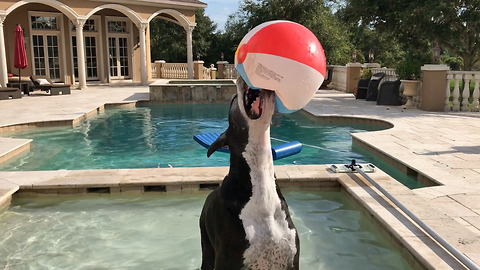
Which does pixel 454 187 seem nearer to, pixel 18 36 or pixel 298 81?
pixel 298 81

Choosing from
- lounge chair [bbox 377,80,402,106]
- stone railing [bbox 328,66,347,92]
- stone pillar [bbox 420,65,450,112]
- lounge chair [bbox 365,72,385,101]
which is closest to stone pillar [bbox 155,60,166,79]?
stone railing [bbox 328,66,347,92]

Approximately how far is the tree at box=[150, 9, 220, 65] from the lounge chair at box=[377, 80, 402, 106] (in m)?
20.8

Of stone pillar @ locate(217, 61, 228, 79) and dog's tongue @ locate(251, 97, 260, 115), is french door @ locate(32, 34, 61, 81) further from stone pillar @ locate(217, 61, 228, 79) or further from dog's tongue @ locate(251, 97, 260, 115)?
dog's tongue @ locate(251, 97, 260, 115)

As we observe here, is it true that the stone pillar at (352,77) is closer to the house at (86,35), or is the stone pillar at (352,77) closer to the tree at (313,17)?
the tree at (313,17)

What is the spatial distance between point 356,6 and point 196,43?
2036cm

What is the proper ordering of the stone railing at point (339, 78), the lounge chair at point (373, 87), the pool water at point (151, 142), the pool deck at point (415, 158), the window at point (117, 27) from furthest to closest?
the window at point (117, 27)
the stone railing at point (339, 78)
the lounge chair at point (373, 87)
the pool water at point (151, 142)
the pool deck at point (415, 158)

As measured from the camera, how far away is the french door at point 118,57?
77.9ft

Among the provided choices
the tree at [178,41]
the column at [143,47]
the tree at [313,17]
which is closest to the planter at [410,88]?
the tree at [313,17]

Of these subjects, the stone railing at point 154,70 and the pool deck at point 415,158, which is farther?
the stone railing at point 154,70

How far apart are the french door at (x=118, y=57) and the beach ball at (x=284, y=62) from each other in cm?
2304

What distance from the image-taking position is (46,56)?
70.1 ft

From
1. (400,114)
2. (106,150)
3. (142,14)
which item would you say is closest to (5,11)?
(142,14)

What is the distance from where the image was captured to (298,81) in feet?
5.82

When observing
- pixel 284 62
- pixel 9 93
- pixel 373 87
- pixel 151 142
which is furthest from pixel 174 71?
pixel 284 62
